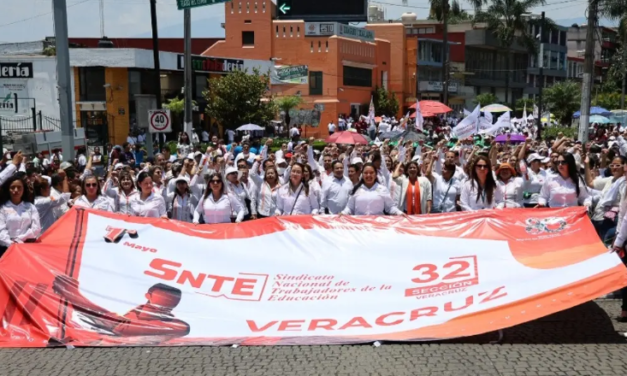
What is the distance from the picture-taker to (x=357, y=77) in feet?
177

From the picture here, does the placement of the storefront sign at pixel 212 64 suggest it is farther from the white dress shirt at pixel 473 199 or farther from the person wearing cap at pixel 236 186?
the white dress shirt at pixel 473 199

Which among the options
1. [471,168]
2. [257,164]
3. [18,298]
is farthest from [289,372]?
[257,164]

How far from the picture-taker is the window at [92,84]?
117 ft

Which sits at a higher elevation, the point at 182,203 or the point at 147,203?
the point at 147,203

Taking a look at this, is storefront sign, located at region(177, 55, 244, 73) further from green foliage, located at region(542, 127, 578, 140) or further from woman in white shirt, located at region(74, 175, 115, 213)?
woman in white shirt, located at region(74, 175, 115, 213)

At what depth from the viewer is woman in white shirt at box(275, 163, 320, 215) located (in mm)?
9625

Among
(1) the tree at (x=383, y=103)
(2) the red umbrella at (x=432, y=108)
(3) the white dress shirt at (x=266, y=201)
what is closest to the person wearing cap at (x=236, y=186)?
(3) the white dress shirt at (x=266, y=201)

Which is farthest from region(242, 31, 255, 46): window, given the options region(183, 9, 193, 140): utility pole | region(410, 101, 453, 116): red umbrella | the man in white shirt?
the man in white shirt

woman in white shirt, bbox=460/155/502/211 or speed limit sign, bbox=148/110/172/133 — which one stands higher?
speed limit sign, bbox=148/110/172/133

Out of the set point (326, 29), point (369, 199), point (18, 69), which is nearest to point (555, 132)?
point (326, 29)

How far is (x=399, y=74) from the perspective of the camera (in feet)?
197

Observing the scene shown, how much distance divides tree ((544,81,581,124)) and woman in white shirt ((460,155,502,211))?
155 feet

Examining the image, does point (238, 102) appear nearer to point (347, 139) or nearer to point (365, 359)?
point (347, 139)

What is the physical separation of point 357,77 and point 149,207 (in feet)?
150
